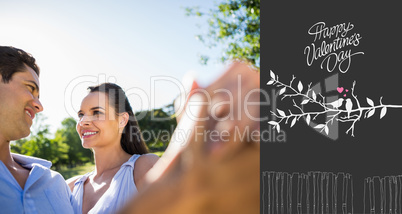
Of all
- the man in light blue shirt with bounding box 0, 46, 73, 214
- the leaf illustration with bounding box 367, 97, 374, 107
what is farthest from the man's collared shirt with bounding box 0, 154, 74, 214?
the leaf illustration with bounding box 367, 97, 374, 107

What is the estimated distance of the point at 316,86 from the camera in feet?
9.93

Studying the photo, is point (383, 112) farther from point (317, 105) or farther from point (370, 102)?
point (317, 105)

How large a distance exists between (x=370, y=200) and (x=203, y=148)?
9.20 feet

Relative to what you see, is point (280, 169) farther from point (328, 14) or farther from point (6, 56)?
point (328, 14)

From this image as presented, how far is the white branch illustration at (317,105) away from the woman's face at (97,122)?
1.41 meters

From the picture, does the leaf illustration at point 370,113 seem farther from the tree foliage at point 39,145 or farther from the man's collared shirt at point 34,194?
the tree foliage at point 39,145

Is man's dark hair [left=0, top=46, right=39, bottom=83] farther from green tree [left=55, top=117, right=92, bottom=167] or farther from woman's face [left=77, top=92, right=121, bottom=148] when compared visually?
green tree [left=55, top=117, right=92, bottom=167]

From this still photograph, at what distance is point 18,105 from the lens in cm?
100

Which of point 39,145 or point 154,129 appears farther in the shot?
point 154,129

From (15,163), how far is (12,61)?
1.12 ft

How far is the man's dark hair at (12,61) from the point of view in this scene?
1.03m

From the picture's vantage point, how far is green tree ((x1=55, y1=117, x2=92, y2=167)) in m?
17.4

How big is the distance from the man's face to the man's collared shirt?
0.34 feet

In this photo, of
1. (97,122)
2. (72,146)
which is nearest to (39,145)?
(72,146)
